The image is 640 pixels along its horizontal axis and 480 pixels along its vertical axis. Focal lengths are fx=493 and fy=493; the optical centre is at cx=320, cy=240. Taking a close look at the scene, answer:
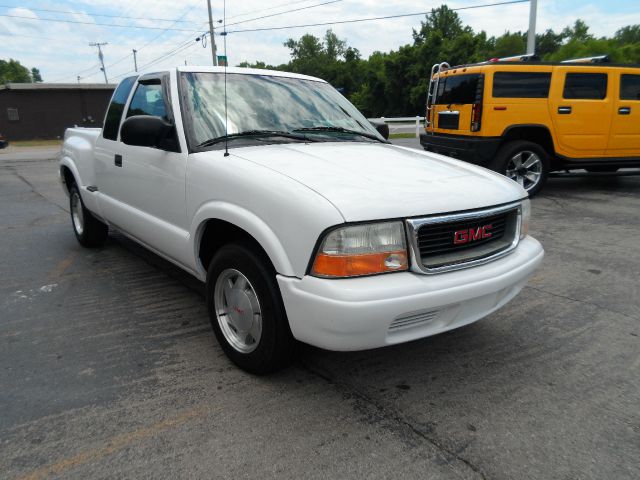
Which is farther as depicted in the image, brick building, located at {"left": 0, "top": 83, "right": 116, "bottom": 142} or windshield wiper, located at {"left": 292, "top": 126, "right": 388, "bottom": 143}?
brick building, located at {"left": 0, "top": 83, "right": 116, "bottom": 142}

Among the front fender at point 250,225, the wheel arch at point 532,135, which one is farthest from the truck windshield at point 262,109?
the wheel arch at point 532,135

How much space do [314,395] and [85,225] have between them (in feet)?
12.0

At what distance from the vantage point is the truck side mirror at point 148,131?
297cm

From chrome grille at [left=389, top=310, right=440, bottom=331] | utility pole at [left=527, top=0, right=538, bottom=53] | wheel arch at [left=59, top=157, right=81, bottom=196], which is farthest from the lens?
utility pole at [left=527, top=0, right=538, bottom=53]

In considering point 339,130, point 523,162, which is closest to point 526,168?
point 523,162

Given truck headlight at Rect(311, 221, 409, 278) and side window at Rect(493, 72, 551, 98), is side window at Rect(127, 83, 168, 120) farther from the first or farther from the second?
side window at Rect(493, 72, 551, 98)

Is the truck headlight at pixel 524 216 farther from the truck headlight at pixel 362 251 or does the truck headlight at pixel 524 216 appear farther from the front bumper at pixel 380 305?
the truck headlight at pixel 362 251

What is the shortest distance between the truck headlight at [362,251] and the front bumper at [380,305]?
4 cm

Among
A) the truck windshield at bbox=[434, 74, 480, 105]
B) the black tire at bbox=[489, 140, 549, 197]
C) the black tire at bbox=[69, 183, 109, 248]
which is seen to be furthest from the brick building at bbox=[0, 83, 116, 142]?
the black tire at bbox=[489, 140, 549, 197]

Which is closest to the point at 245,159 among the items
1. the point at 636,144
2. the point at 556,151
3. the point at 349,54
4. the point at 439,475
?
the point at 439,475

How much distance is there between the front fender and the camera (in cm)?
229

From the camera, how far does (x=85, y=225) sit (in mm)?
5133

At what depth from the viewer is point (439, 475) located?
2.00 m

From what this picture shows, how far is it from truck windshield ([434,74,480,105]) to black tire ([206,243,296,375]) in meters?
6.12
